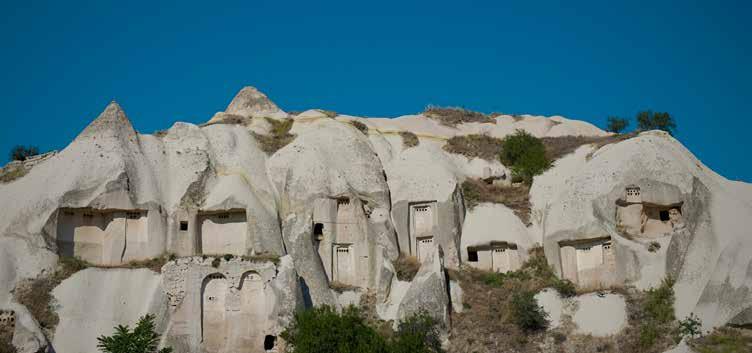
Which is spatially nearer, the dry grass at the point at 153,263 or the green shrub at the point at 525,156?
the dry grass at the point at 153,263

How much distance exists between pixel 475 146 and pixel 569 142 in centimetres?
493

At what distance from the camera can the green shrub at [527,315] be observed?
1912 inches

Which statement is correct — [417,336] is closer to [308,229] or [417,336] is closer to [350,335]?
[350,335]

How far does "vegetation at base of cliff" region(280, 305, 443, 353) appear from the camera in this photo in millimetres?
44875

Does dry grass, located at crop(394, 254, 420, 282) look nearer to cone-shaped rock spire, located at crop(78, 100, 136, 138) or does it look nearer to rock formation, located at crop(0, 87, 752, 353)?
rock formation, located at crop(0, 87, 752, 353)

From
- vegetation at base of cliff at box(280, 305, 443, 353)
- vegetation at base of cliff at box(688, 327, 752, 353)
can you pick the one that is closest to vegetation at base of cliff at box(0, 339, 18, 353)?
vegetation at base of cliff at box(280, 305, 443, 353)

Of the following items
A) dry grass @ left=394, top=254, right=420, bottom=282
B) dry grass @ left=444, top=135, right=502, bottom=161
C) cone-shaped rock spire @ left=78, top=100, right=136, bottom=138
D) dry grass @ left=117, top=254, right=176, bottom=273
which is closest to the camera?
dry grass @ left=117, top=254, right=176, bottom=273

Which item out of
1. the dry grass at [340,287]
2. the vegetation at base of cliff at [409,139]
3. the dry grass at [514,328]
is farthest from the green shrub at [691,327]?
the vegetation at base of cliff at [409,139]

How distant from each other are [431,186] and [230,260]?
10975mm

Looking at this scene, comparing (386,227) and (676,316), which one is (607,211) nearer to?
(676,316)

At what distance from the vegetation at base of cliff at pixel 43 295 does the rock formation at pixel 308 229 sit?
10.2 inches

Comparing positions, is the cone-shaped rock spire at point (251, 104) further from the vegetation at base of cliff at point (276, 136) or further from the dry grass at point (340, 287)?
the dry grass at point (340, 287)

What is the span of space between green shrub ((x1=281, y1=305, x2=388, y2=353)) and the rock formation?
1168 millimetres

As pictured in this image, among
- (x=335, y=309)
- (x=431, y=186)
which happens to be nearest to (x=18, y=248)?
(x=335, y=309)
